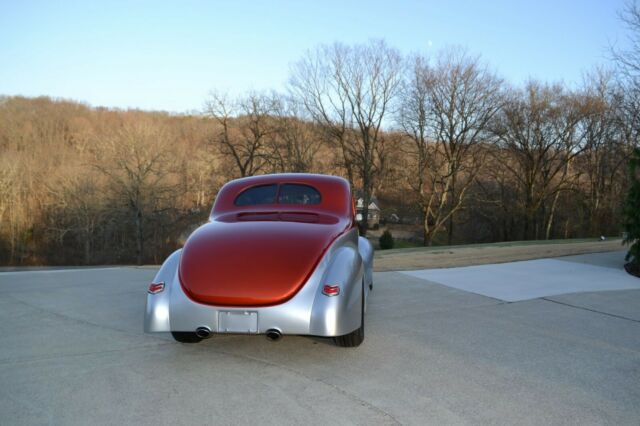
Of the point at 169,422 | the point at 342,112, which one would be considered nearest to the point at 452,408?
the point at 169,422

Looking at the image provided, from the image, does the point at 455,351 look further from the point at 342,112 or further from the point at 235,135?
the point at 235,135

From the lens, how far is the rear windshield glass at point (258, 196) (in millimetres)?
5754

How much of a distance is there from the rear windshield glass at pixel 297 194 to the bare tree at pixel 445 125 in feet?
91.5

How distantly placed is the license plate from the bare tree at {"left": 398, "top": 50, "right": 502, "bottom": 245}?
29954 millimetres

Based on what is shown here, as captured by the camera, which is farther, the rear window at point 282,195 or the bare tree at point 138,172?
the bare tree at point 138,172

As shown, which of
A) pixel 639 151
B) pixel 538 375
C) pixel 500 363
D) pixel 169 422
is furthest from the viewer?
pixel 639 151

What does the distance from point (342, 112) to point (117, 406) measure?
33.4m

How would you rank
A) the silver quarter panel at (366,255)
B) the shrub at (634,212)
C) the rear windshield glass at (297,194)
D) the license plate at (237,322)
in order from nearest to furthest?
the license plate at (237,322) → the rear windshield glass at (297,194) → the silver quarter panel at (366,255) → the shrub at (634,212)

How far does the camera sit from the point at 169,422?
10.1 ft

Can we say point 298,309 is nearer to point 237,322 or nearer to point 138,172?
point 237,322

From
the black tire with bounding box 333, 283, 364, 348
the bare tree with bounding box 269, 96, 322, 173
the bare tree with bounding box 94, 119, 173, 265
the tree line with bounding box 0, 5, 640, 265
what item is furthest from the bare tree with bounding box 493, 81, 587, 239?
the black tire with bounding box 333, 283, 364, 348

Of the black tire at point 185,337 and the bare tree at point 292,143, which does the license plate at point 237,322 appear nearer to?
the black tire at point 185,337

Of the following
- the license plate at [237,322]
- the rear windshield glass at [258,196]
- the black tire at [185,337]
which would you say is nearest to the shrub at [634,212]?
the rear windshield glass at [258,196]

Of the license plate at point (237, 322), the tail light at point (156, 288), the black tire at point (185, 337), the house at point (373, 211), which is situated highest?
the house at point (373, 211)
